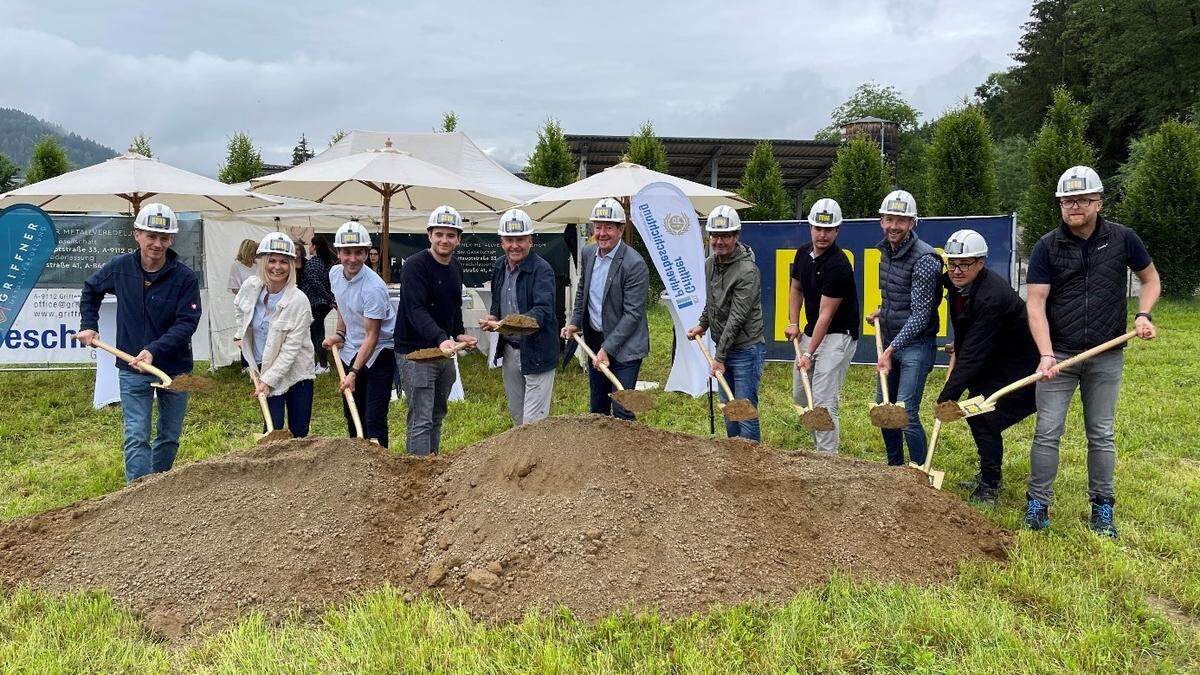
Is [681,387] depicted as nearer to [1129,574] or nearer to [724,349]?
[724,349]

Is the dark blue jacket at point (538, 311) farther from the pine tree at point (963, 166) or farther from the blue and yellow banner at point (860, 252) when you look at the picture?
the pine tree at point (963, 166)

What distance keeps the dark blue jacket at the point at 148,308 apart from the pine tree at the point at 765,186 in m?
15.8

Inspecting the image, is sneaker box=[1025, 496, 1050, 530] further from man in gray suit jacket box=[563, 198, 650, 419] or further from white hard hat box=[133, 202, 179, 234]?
white hard hat box=[133, 202, 179, 234]

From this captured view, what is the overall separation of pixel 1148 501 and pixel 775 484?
2530 millimetres

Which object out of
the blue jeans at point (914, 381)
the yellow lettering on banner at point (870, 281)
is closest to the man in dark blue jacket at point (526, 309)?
the blue jeans at point (914, 381)

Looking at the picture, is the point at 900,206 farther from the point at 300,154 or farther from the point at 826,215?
the point at 300,154

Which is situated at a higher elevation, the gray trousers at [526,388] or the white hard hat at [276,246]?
the white hard hat at [276,246]

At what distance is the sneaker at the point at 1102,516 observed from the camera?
4305 millimetres

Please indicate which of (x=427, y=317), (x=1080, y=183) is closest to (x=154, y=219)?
(x=427, y=317)

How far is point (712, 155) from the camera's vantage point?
21.3 metres

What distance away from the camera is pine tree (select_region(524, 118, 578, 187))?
18891 mm

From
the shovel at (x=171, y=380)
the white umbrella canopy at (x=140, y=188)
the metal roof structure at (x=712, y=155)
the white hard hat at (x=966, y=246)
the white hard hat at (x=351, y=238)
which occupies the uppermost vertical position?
the metal roof structure at (x=712, y=155)

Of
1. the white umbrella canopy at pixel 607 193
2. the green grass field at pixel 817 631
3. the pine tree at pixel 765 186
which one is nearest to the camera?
the green grass field at pixel 817 631

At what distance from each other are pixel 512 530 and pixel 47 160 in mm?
20542
